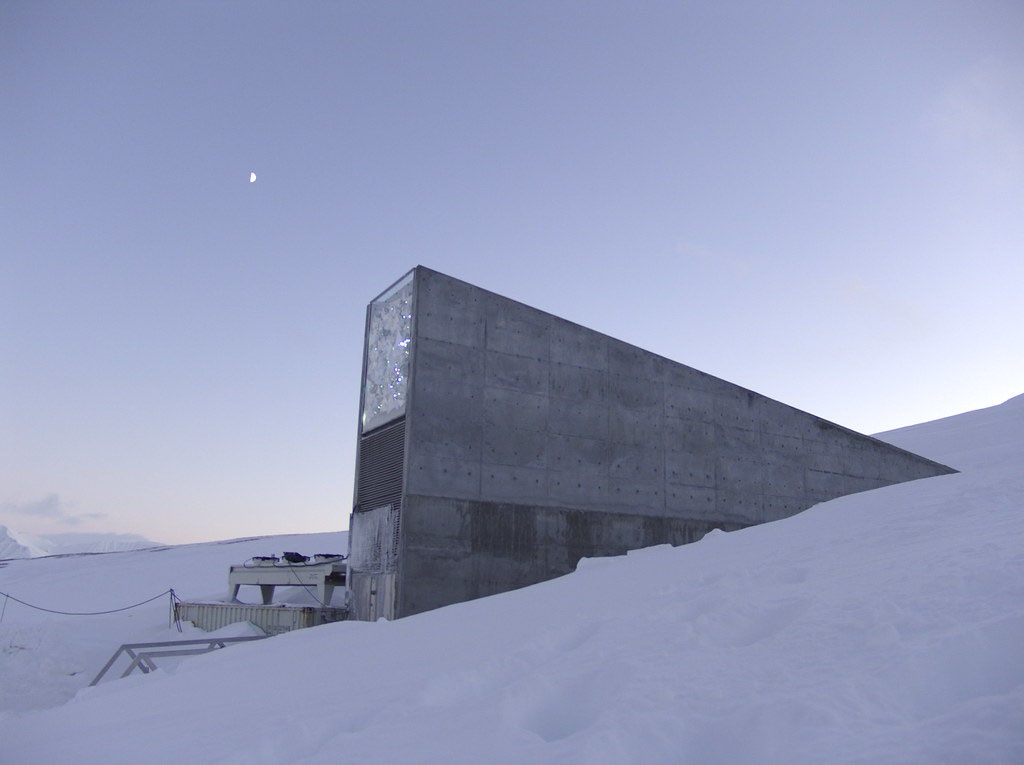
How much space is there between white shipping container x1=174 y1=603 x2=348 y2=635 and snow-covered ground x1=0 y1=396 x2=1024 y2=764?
27.5 feet

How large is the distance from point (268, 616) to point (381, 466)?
4.46m

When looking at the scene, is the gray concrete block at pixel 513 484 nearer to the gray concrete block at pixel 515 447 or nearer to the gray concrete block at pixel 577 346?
the gray concrete block at pixel 515 447

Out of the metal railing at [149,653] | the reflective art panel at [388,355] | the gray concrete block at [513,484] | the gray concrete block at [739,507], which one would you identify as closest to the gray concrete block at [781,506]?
the gray concrete block at [739,507]

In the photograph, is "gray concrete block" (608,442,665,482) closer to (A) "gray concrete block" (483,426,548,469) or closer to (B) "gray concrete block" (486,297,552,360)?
(A) "gray concrete block" (483,426,548,469)

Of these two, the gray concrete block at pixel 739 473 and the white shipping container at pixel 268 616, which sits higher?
the gray concrete block at pixel 739 473

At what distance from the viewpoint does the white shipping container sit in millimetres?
17812

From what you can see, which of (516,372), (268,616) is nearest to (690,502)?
(516,372)

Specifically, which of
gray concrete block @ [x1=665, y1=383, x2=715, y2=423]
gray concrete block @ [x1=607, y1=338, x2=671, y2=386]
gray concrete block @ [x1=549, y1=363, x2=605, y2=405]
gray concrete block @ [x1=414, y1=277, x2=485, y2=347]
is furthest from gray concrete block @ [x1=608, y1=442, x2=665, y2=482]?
gray concrete block @ [x1=414, y1=277, x2=485, y2=347]

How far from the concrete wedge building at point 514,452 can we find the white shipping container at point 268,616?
0.87 meters

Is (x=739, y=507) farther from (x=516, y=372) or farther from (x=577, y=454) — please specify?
(x=516, y=372)

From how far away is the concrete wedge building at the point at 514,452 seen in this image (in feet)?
55.7

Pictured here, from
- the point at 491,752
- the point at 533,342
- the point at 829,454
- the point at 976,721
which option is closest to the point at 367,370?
the point at 533,342

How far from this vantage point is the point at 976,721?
11.2 feet

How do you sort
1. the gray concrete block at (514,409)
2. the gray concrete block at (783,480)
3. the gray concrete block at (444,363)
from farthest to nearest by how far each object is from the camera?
1. the gray concrete block at (783,480)
2. the gray concrete block at (514,409)
3. the gray concrete block at (444,363)
